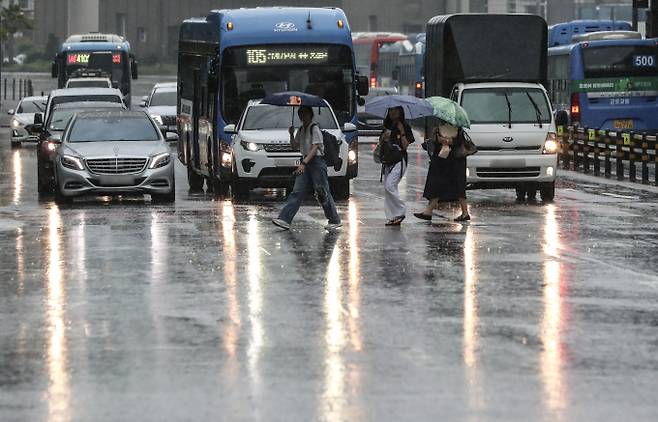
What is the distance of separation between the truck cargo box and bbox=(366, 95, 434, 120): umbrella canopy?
28.5 feet

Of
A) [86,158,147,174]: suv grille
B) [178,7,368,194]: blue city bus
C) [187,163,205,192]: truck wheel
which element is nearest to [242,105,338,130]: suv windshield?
[178,7,368,194]: blue city bus

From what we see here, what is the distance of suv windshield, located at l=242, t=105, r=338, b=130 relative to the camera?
26984mm

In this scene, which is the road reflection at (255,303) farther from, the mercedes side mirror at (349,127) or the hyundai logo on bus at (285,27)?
the hyundai logo on bus at (285,27)

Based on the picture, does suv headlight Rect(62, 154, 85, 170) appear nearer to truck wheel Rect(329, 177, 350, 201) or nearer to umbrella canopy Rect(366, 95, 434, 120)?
truck wheel Rect(329, 177, 350, 201)

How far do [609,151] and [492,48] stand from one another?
15.9ft

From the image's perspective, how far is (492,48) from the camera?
32.0 m

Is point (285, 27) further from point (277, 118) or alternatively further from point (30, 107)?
point (30, 107)

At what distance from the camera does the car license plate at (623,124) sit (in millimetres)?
43062

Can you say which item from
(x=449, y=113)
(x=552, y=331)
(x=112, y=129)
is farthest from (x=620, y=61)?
(x=552, y=331)

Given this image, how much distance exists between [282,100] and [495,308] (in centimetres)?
959

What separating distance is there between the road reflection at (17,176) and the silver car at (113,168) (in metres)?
1.32

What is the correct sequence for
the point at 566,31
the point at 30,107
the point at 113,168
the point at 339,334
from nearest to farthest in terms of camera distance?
the point at 339,334 → the point at 113,168 → the point at 566,31 → the point at 30,107

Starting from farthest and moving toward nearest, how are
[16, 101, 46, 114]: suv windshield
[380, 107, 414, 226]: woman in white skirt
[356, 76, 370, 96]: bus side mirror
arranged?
1. [16, 101, 46, 114]: suv windshield
2. [356, 76, 370, 96]: bus side mirror
3. [380, 107, 414, 226]: woman in white skirt

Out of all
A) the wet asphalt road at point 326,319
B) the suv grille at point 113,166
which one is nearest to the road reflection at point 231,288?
the wet asphalt road at point 326,319
